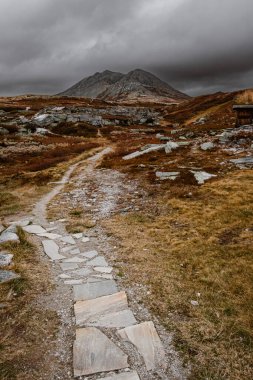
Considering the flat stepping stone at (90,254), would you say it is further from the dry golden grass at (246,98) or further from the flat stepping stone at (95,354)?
the dry golden grass at (246,98)

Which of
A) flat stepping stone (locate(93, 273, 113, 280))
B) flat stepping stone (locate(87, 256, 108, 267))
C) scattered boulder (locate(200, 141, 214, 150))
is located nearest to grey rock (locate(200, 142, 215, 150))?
scattered boulder (locate(200, 141, 214, 150))

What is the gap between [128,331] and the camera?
767 centimetres

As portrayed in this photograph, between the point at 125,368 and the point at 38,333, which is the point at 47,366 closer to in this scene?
the point at 38,333

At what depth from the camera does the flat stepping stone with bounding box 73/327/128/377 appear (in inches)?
260

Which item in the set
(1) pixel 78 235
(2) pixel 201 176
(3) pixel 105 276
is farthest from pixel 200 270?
(2) pixel 201 176

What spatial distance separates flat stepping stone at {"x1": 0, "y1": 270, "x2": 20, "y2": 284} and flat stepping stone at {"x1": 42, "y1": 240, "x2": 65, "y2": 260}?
5.75ft

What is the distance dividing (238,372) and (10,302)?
5.57 meters

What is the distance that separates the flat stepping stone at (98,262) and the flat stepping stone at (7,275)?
7.87 feet

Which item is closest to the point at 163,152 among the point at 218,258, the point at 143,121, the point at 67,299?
the point at 218,258

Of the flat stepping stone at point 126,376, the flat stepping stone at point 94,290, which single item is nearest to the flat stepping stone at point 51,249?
the flat stepping stone at point 94,290

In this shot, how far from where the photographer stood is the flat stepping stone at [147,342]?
22.4 feet

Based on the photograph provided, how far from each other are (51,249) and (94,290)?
3.56 meters

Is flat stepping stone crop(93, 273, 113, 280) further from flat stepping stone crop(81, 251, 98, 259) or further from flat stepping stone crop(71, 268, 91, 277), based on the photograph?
flat stepping stone crop(81, 251, 98, 259)

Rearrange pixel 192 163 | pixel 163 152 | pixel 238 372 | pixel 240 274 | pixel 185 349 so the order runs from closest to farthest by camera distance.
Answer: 1. pixel 238 372
2. pixel 185 349
3. pixel 240 274
4. pixel 192 163
5. pixel 163 152
